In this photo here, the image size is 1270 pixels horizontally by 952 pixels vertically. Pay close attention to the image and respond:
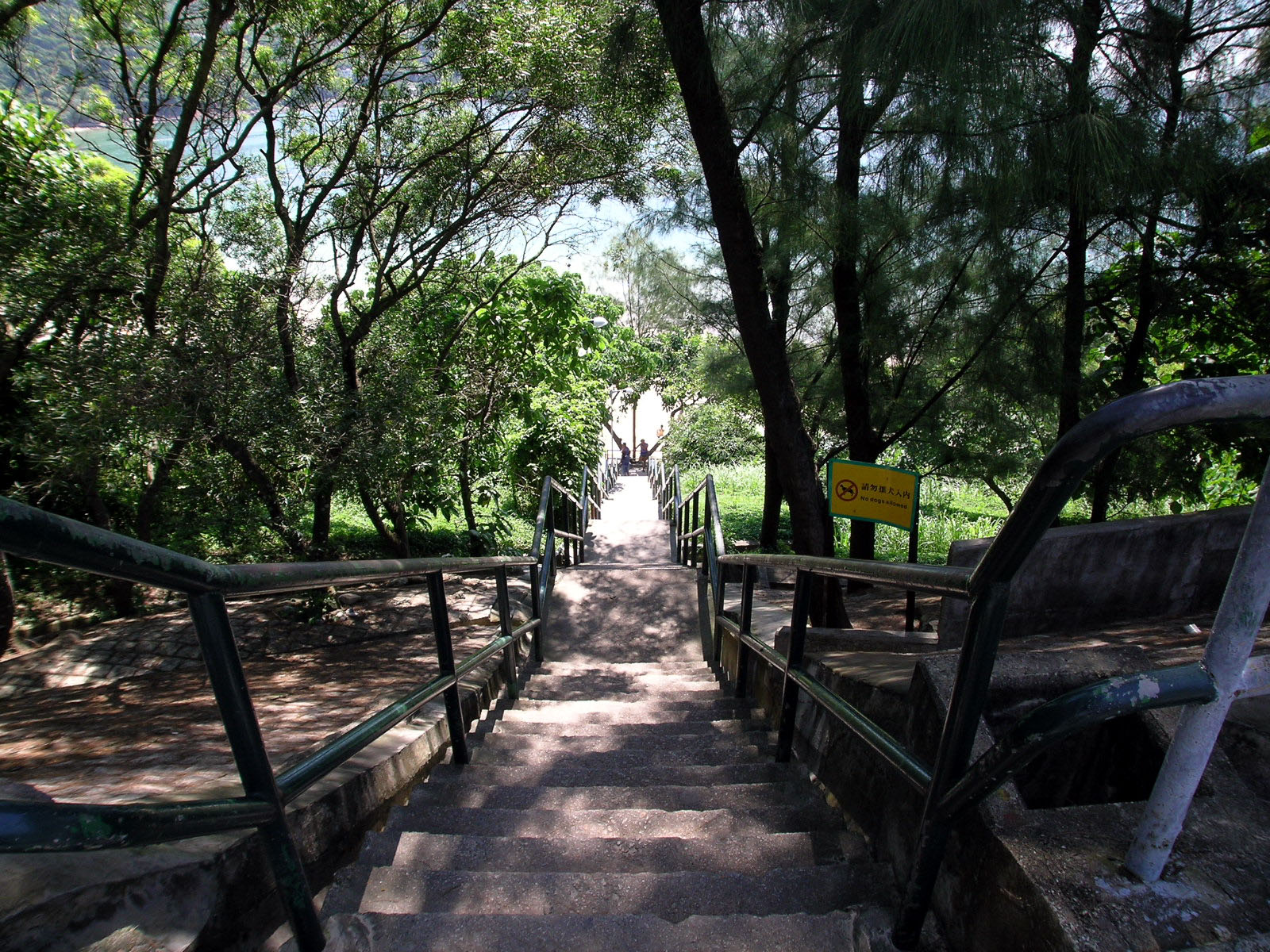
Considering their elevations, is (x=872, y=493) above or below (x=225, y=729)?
above

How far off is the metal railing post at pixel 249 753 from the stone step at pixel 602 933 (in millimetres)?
107

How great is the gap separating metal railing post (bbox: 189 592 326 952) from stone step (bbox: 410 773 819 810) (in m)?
0.84

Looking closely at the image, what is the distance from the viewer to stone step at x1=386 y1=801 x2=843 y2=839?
1957 millimetres

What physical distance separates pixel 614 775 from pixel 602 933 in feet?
3.55

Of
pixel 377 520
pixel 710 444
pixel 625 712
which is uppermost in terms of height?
pixel 710 444

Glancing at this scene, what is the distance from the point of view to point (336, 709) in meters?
3.67

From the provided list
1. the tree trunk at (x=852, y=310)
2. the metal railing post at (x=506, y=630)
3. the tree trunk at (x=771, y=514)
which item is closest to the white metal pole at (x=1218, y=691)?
the metal railing post at (x=506, y=630)

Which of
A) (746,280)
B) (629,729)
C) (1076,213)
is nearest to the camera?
(629,729)

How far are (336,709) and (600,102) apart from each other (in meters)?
5.44

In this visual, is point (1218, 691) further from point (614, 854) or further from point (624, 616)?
point (624, 616)

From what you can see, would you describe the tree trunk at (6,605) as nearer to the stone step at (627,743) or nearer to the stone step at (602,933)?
the stone step at (627,743)

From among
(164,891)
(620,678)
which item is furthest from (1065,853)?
(620,678)

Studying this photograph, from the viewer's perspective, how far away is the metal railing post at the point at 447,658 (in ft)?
7.21

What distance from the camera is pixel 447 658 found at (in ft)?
7.40
